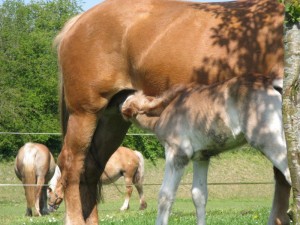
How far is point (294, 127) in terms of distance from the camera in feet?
16.4

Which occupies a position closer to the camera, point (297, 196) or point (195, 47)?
point (297, 196)

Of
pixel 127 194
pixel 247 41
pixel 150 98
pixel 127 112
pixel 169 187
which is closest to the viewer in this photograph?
pixel 169 187

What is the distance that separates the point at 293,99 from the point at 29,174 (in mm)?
16182

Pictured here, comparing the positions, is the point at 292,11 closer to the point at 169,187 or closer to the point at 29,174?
the point at 169,187

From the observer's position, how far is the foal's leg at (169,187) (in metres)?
6.72

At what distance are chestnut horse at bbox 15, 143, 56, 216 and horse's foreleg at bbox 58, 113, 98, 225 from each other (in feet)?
37.0

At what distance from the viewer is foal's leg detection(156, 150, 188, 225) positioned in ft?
22.1

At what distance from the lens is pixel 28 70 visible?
40.8m

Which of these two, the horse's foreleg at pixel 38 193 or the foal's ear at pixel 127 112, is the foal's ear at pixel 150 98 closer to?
the foal's ear at pixel 127 112

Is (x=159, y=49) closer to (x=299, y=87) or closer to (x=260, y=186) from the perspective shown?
(x=299, y=87)

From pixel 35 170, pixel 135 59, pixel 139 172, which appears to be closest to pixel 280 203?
pixel 135 59

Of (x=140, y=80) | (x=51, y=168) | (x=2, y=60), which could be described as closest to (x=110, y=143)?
(x=140, y=80)

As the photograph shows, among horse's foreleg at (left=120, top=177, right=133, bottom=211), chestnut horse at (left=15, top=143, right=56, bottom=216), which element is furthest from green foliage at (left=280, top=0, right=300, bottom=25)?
horse's foreleg at (left=120, top=177, right=133, bottom=211)

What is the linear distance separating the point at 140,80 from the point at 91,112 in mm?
800
